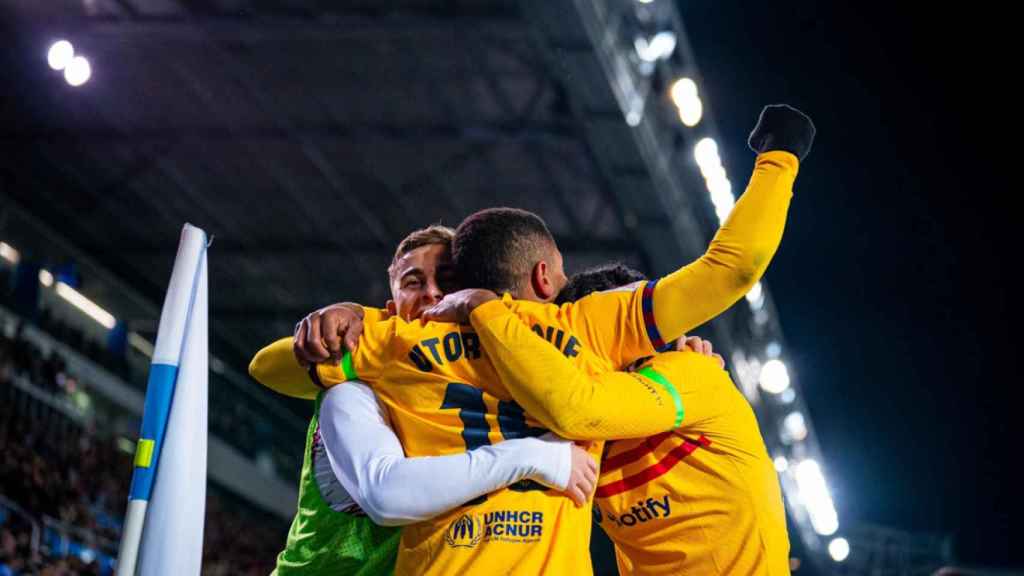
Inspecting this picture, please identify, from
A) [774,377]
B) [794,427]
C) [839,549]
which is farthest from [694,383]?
[839,549]

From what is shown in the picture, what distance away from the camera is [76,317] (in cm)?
1891

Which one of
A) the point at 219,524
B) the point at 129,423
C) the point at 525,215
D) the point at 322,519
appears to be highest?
the point at 129,423

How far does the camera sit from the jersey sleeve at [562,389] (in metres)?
2.82

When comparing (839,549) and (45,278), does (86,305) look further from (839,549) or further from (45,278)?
(839,549)

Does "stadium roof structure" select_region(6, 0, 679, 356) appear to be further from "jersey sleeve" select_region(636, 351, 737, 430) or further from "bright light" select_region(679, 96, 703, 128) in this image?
"jersey sleeve" select_region(636, 351, 737, 430)

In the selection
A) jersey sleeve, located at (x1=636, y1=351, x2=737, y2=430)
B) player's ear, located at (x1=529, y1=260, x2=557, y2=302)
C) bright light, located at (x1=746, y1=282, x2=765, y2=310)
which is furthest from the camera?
bright light, located at (x1=746, y1=282, x2=765, y2=310)

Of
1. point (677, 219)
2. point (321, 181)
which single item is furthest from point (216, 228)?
point (677, 219)

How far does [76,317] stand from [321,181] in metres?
6.60

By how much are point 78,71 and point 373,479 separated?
1133 centimetres

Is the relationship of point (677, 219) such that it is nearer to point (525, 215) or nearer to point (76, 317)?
point (525, 215)

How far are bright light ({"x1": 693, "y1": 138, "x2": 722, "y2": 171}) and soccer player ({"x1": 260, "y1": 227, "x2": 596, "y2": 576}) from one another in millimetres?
9267

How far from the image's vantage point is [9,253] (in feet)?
56.1

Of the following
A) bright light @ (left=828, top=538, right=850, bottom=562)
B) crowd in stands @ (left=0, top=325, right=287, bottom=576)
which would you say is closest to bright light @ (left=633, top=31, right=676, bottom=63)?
crowd in stands @ (left=0, top=325, right=287, bottom=576)

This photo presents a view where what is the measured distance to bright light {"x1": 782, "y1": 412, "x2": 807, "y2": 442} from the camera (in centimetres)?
1862
